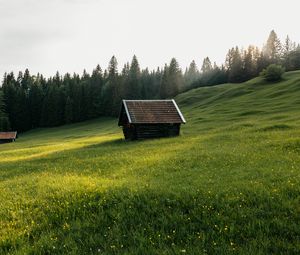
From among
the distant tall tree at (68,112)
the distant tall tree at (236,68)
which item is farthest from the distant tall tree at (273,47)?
the distant tall tree at (68,112)

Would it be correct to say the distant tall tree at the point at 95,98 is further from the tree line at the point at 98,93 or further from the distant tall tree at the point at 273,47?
the distant tall tree at the point at 273,47

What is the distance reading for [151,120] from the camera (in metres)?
39.4

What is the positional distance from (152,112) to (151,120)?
6.95 feet

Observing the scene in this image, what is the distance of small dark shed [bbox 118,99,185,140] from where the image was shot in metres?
39.2

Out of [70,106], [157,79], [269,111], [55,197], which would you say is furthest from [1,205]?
[157,79]

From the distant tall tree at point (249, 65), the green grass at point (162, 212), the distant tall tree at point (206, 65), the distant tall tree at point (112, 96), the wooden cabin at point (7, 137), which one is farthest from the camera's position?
the distant tall tree at point (206, 65)

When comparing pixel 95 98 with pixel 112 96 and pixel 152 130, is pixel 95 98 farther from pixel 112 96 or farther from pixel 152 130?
pixel 152 130

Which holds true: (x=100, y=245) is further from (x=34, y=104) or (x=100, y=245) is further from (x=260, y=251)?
(x=34, y=104)

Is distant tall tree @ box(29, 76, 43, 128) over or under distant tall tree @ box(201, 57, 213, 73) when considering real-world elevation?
under

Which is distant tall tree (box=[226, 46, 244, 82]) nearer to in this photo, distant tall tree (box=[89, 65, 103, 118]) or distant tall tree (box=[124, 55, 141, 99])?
distant tall tree (box=[124, 55, 141, 99])

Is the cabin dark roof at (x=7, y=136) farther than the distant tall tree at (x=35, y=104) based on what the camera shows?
No

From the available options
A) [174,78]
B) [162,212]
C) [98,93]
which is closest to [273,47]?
[174,78]

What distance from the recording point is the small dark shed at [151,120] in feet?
129

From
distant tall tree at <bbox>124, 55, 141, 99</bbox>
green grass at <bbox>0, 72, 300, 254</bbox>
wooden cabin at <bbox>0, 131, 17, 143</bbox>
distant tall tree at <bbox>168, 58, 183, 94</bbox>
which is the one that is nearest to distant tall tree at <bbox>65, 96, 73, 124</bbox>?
distant tall tree at <bbox>124, 55, 141, 99</bbox>
